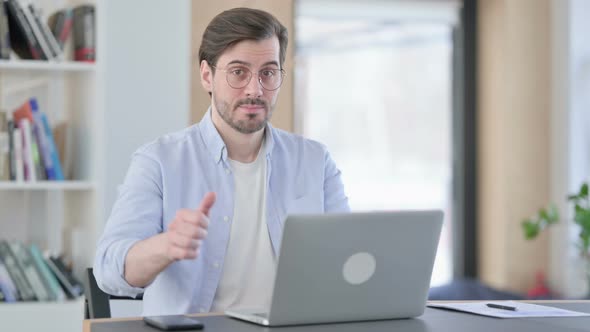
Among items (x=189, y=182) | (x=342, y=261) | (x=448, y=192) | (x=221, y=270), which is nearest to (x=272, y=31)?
(x=189, y=182)

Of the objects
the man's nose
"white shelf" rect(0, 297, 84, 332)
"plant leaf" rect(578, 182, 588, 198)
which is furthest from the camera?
"plant leaf" rect(578, 182, 588, 198)

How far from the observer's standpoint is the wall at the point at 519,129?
486 cm

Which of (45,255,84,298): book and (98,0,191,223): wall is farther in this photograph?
(45,255,84,298): book

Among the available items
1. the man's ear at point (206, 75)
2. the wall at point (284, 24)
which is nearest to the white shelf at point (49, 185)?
the wall at point (284, 24)

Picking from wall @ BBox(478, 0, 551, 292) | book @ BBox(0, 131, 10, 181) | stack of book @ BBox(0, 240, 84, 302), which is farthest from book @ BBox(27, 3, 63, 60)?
wall @ BBox(478, 0, 551, 292)

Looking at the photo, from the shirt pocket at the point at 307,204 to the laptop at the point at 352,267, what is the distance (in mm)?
503

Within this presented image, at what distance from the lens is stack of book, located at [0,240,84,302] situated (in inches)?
121

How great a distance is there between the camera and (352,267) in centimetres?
147

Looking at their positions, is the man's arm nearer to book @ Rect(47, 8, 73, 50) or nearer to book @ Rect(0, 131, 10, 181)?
book @ Rect(0, 131, 10, 181)

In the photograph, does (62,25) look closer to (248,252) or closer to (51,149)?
(51,149)


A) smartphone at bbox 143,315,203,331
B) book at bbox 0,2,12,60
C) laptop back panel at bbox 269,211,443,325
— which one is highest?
book at bbox 0,2,12,60

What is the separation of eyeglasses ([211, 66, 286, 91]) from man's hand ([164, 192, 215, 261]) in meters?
0.60

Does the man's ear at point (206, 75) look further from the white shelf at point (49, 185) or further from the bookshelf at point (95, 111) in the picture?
the white shelf at point (49, 185)

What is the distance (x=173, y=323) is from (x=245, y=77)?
2.48 ft
